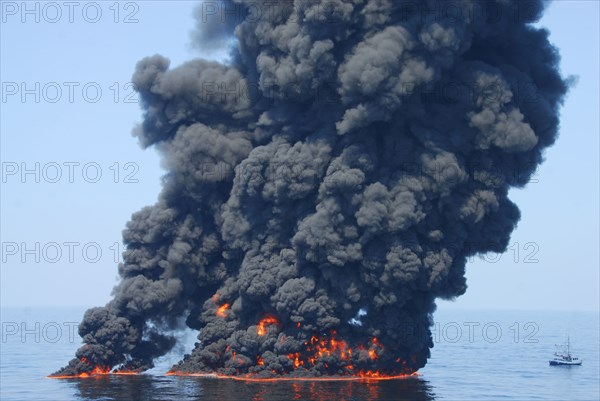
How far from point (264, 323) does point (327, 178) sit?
49.6 ft

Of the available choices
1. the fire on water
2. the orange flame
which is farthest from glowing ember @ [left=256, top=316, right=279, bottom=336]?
the fire on water

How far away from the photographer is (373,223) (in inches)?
3285

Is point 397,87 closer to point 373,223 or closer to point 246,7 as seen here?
point 373,223

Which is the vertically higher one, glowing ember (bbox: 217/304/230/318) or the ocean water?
glowing ember (bbox: 217/304/230/318)

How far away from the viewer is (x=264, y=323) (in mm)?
91125

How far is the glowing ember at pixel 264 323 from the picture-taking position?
90.6 m

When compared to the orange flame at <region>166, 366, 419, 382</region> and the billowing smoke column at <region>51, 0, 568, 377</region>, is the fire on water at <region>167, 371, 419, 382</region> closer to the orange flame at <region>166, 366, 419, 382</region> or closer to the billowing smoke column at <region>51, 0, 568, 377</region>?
the orange flame at <region>166, 366, 419, 382</region>

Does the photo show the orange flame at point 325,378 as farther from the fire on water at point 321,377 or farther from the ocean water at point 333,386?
the ocean water at point 333,386

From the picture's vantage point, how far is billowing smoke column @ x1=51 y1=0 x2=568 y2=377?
84188 mm

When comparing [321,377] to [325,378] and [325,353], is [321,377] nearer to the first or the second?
[325,378]

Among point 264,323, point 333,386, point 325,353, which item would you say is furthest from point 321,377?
point 264,323

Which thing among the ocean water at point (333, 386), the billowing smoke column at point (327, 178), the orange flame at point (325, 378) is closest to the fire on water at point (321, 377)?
the orange flame at point (325, 378)

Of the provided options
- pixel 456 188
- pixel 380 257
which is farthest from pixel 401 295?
pixel 456 188

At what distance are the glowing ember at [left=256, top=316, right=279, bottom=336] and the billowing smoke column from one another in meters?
0.10
